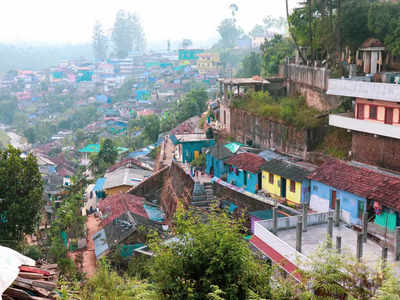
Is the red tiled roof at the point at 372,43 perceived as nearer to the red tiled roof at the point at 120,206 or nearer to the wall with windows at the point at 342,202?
the wall with windows at the point at 342,202

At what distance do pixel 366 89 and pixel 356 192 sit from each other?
12.9ft

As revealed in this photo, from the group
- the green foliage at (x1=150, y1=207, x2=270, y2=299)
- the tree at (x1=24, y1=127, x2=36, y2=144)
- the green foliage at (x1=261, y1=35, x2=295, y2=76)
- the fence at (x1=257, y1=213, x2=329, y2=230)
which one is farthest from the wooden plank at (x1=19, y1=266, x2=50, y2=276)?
the tree at (x1=24, y1=127, x2=36, y2=144)

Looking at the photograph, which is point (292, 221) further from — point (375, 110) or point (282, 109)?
point (282, 109)

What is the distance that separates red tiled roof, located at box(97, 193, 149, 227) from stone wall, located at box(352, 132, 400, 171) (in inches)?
368

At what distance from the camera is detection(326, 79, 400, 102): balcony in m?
14.4

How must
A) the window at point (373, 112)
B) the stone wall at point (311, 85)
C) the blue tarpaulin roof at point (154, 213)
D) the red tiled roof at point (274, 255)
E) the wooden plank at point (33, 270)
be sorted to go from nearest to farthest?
the wooden plank at point (33, 270) → the red tiled roof at point (274, 255) → the window at point (373, 112) → the stone wall at point (311, 85) → the blue tarpaulin roof at point (154, 213)

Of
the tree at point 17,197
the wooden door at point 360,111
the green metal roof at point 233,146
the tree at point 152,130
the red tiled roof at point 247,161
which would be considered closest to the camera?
the wooden door at point 360,111

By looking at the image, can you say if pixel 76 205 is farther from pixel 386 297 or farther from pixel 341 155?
pixel 386 297

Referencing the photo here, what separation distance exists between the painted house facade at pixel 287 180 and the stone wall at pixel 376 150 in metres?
1.86

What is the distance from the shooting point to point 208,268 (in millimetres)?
7445

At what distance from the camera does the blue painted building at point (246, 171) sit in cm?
1878

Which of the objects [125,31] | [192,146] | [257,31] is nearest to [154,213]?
[192,146]

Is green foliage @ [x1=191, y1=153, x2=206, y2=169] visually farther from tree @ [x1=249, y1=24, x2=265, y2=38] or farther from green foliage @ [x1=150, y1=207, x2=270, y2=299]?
tree @ [x1=249, y1=24, x2=265, y2=38]

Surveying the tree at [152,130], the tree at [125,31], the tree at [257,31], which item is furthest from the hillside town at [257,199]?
the tree at [125,31]
